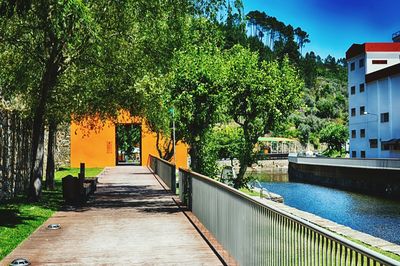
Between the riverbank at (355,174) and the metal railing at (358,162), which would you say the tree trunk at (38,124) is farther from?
the metal railing at (358,162)

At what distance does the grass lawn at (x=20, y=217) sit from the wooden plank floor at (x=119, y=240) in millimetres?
219

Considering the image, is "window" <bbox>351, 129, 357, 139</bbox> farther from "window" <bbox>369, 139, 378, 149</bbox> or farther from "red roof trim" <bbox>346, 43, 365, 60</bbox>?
"red roof trim" <bbox>346, 43, 365, 60</bbox>

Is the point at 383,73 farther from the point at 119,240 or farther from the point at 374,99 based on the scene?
the point at 119,240

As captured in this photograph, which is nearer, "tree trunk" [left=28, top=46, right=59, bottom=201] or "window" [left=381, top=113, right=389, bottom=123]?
"tree trunk" [left=28, top=46, right=59, bottom=201]

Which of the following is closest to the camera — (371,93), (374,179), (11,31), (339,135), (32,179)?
(11,31)

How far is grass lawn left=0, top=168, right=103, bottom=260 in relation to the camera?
33.2 feet

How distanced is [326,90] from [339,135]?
6090 centimetres

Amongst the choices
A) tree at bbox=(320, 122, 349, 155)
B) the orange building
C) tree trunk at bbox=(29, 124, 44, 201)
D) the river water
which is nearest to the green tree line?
tree trunk at bbox=(29, 124, 44, 201)

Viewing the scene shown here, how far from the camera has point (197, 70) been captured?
711 inches

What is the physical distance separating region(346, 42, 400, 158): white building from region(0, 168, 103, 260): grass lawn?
4191 cm

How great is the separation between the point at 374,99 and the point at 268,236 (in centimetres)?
5479

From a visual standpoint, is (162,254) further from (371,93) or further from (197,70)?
(371,93)

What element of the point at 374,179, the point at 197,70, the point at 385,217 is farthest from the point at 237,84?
the point at 374,179

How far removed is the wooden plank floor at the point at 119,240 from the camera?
8.48 m
